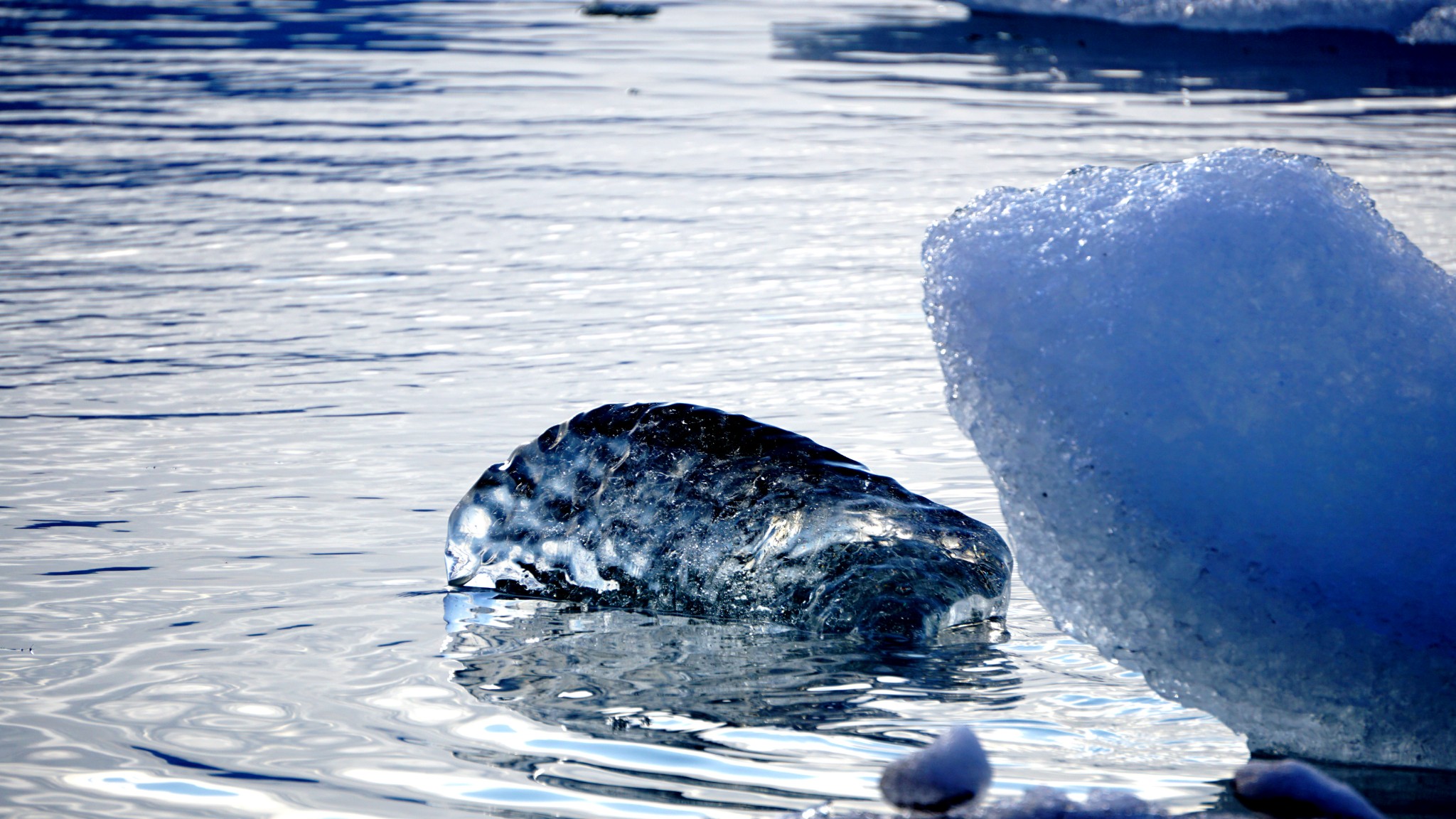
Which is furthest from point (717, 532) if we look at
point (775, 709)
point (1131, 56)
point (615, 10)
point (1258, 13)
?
point (615, 10)

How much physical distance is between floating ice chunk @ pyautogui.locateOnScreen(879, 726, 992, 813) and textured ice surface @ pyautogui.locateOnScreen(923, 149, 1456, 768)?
19.7 inches

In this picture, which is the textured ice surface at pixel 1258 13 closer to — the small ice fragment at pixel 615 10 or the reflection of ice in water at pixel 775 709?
the small ice fragment at pixel 615 10

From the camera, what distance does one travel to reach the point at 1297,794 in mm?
2027

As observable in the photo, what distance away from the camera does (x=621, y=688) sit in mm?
2912

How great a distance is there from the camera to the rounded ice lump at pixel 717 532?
11.0 feet

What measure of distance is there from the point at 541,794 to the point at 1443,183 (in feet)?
23.3

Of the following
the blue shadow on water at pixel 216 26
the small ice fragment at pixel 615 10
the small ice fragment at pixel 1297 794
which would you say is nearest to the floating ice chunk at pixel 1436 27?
the small ice fragment at pixel 615 10

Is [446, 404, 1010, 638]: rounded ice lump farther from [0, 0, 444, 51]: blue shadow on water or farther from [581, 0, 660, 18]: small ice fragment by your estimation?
[581, 0, 660, 18]: small ice fragment

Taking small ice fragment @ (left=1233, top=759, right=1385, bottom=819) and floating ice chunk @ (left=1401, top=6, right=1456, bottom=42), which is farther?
floating ice chunk @ (left=1401, top=6, right=1456, bottom=42)

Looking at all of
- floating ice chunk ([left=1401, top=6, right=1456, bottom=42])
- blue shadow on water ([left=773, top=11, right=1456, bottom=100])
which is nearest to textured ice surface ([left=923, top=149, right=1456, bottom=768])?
blue shadow on water ([left=773, top=11, right=1456, bottom=100])

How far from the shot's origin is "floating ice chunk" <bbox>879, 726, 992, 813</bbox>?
2.10 meters

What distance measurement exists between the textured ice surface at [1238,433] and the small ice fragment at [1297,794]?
1.46ft

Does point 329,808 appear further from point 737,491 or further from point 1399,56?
point 1399,56

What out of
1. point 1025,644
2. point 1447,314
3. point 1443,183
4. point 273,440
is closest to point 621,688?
point 1025,644
